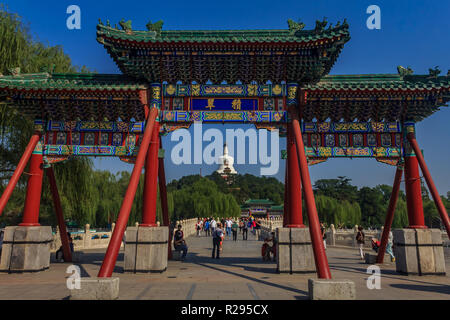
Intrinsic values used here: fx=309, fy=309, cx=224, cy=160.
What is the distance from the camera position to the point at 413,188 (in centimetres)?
884

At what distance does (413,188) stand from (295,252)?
396 centimetres

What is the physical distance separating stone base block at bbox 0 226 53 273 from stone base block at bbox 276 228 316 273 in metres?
6.58

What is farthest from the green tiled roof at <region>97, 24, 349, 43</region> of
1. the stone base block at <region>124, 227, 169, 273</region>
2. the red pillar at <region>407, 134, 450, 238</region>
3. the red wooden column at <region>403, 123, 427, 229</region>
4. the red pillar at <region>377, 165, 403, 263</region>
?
the stone base block at <region>124, 227, 169, 273</region>

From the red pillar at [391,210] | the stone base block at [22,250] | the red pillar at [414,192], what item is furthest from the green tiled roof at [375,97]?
the stone base block at [22,250]

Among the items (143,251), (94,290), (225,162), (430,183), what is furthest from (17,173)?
(225,162)

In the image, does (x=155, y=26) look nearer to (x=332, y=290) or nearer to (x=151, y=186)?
(x=151, y=186)

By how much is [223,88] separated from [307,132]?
283cm

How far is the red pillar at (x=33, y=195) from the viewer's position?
28.6 feet

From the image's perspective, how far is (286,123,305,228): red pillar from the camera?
8.57m

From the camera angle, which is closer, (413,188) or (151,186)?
(151,186)

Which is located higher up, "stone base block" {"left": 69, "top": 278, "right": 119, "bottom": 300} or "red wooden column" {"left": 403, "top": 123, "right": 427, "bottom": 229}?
"red wooden column" {"left": 403, "top": 123, "right": 427, "bottom": 229}

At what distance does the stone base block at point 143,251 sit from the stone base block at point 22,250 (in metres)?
2.61

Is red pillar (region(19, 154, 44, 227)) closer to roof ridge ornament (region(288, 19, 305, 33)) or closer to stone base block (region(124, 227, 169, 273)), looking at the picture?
stone base block (region(124, 227, 169, 273))
